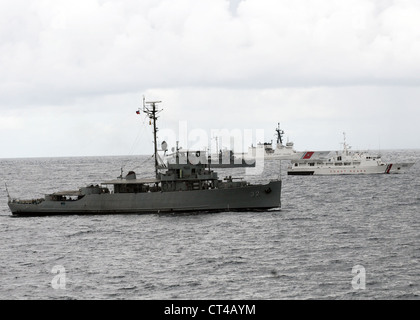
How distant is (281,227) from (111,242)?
15272 millimetres

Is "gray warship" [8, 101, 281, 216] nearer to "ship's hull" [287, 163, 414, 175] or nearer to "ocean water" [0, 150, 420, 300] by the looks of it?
"ocean water" [0, 150, 420, 300]

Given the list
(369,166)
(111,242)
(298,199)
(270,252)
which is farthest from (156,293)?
(369,166)

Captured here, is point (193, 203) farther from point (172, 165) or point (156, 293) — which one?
point (156, 293)

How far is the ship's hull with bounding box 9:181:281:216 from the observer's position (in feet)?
190

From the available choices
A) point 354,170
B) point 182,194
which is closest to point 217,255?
point 182,194

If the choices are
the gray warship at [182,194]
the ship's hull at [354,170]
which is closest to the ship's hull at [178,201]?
the gray warship at [182,194]

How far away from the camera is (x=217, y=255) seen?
38531mm

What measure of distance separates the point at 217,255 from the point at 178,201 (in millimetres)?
19890

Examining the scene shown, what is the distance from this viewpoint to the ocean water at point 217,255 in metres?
29.5

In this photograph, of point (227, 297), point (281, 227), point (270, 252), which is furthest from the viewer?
point (281, 227)

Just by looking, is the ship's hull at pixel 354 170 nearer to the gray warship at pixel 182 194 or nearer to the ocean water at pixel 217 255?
the ocean water at pixel 217 255

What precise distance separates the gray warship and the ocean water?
1310 millimetres

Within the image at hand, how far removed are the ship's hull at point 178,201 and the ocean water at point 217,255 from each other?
47.3 inches

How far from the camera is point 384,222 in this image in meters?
53.7
